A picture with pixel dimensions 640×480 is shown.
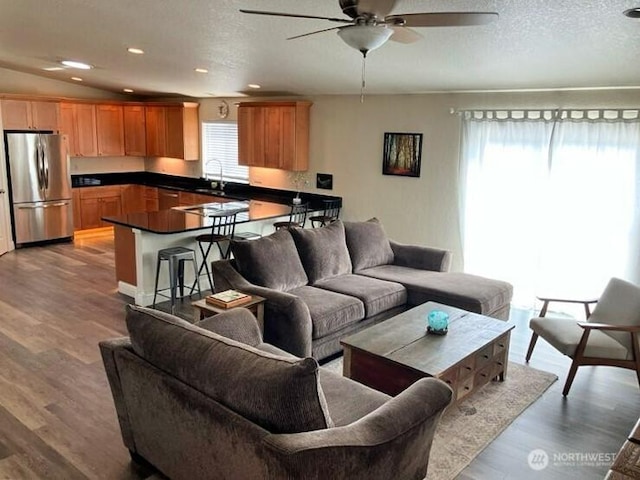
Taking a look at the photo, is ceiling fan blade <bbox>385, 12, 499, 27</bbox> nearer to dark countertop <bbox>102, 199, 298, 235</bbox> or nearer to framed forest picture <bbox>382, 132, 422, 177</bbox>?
dark countertop <bbox>102, 199, 298, 235</bbox>

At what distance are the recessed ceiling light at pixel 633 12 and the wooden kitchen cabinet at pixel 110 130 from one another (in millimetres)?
8272

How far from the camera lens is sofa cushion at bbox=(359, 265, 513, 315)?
4.57 meters

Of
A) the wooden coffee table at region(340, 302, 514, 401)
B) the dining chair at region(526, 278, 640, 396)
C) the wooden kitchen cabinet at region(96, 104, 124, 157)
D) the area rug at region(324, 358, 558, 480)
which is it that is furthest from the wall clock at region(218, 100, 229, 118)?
the dining chair at region(526, 278, 640, 396)

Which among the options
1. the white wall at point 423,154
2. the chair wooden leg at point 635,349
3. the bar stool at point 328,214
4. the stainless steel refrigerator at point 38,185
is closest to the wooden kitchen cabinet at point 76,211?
the stainless steel refrigerator at point 38,185

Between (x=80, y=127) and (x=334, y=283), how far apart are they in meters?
6.20

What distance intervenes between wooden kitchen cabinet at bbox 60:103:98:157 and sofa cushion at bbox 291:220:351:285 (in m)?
5.71

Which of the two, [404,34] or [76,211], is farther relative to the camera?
[76,211]

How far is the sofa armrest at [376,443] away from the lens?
1958mm

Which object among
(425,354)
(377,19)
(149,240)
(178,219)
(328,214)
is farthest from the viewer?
(328,214)

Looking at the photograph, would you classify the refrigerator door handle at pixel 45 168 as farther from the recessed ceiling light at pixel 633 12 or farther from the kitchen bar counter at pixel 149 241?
the recessed ceiling light at pixel 633 12

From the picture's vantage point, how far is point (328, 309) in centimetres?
419

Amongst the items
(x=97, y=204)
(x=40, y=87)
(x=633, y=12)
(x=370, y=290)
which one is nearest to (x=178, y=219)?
(x=370, y=290)

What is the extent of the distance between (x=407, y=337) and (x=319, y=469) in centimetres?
178

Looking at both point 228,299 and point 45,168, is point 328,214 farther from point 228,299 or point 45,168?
point 45,168
